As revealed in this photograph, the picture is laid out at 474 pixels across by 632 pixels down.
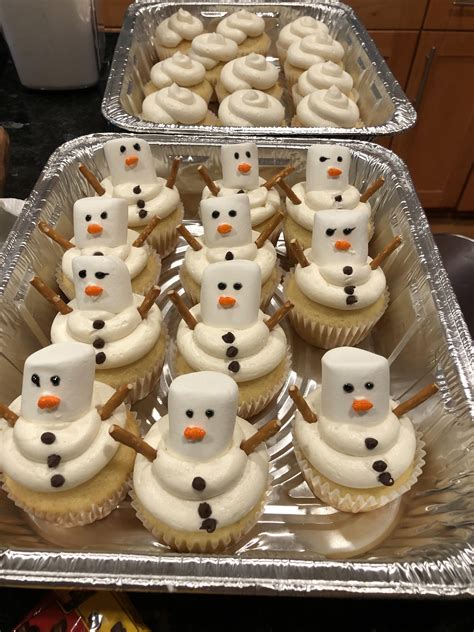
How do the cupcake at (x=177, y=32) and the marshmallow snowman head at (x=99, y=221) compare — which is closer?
the marshmallow snowman head at (x=99, y=221)

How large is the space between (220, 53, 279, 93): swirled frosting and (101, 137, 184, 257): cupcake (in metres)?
0.89

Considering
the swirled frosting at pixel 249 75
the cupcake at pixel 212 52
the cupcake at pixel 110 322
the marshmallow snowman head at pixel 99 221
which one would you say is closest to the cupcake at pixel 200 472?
the cupcake at pixel 110 322

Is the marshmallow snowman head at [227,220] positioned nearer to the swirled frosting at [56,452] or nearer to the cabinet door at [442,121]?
the swirled frosting at [56,452]

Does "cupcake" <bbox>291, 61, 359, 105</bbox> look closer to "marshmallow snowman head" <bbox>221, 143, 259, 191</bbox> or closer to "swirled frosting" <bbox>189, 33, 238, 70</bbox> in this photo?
"swirled frosting" <bbox>189, 33, 238, 70</bbox>

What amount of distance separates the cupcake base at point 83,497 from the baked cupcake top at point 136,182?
0.92 meters

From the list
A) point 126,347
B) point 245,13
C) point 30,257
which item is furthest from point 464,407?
point 245,13

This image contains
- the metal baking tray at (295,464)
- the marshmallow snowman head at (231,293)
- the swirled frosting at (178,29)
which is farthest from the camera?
the swirled frosting at (178,29)

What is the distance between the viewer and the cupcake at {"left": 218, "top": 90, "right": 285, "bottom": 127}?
236 cm

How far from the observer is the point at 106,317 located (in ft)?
4.92

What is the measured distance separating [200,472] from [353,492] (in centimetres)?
41

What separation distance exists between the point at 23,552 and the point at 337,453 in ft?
2.40

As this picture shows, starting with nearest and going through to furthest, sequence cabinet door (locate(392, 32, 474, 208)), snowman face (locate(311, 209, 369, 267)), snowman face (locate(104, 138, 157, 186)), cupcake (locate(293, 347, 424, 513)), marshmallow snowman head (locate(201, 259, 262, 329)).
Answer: cupcake (locate(293, 347, 424, 513)), marshmallow snowman head (locate(201, 259, 262, 329)), snowman face (locate(311, 209, 369, 267)), snowman face (locate(104, 138, 157, 186)), cabinet door (locate(392, 32, 474, 208))

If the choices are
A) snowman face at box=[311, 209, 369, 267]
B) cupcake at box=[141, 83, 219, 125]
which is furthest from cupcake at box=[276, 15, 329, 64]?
snowman face at box=[311, 209, 369, 267]

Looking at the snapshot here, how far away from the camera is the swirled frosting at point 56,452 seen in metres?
1.22
